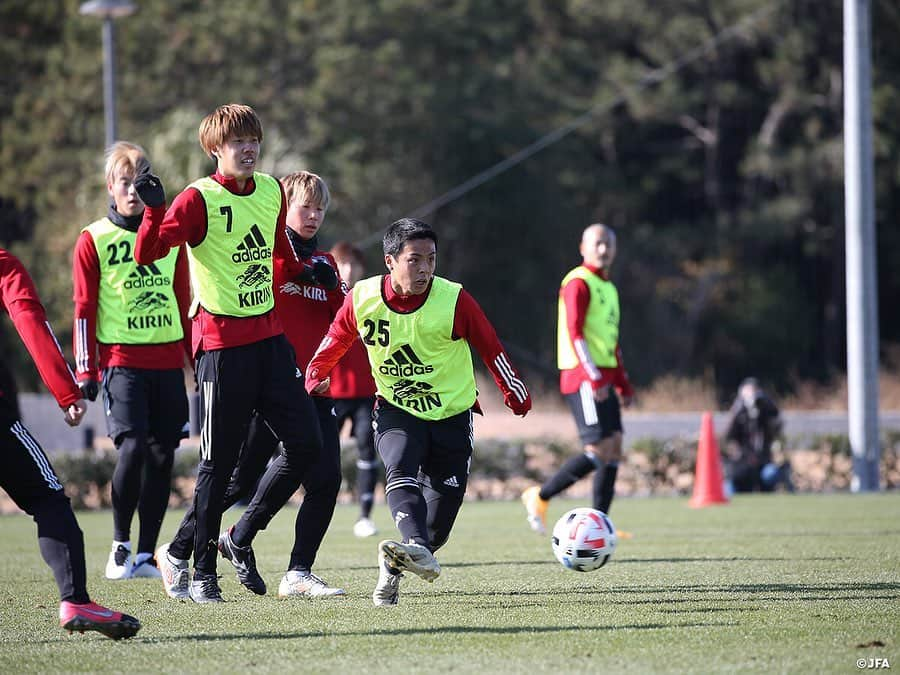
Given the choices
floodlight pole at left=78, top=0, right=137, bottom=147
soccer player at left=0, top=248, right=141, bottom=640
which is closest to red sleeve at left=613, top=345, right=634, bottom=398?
soccer player at left=0, top=248, right=141, bottom=640

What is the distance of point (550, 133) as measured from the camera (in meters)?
40.1

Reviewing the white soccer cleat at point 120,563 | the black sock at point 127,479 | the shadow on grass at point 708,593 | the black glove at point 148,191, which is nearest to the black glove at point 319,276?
the black glove at point 148,191

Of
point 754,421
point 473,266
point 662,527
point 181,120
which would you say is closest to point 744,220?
point 473,266

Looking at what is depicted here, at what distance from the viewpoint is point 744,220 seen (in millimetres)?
40594

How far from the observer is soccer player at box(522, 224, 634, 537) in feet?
33.6

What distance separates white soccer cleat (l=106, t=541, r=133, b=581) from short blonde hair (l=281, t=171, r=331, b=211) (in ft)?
7.60

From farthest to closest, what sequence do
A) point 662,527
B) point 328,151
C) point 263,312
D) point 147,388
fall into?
point 328,151
point 662,527
point 147,388
point 263,312

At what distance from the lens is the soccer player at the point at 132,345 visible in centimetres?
815

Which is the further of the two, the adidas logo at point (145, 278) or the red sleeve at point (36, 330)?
the adidas logo at point (145, 278)

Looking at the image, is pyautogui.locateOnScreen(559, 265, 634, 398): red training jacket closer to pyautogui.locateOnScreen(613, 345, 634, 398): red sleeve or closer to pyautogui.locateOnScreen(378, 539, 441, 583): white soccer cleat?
pyautogui.locateOnScreen(613, 345, 634, 398): red sleeve

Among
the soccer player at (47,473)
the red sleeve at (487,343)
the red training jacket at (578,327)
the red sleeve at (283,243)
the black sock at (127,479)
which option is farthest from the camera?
the red training jacket at (578,327)

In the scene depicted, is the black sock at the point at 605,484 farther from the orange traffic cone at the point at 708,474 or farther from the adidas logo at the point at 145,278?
the orange traffic cone at the point at 708,474

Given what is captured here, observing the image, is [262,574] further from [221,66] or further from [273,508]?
[221,66]

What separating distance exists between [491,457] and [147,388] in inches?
403
